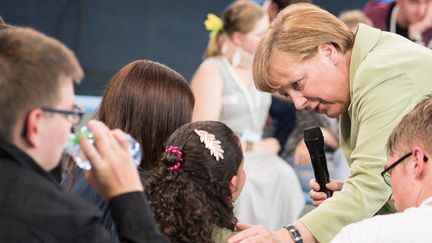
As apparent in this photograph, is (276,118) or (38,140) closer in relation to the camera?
(38,140)

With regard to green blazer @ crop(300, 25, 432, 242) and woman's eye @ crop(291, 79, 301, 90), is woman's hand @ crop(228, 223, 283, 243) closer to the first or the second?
green blazer @ crop(300, 25, 432, 242)

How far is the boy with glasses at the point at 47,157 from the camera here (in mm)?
1704

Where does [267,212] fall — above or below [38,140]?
below

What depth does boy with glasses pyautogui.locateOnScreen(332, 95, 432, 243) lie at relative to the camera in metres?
2.07

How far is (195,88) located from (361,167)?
2.83 meters

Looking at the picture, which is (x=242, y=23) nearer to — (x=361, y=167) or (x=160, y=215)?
(x=361, y=167)

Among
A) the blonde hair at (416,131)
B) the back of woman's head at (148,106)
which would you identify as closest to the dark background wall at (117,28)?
the back of woman's head at (148,106)

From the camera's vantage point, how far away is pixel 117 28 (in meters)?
6.82

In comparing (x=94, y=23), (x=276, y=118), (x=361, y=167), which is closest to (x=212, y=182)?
(x=361, y=167)

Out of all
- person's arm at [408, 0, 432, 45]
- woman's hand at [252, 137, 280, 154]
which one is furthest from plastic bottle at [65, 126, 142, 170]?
person's arm at [408, 0, 432, 45]

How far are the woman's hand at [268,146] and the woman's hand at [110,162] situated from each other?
3.91m

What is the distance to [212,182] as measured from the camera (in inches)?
101

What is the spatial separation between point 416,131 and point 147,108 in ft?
3.05

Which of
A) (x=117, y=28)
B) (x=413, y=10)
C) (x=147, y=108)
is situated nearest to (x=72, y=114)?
(x=147, y=108)
